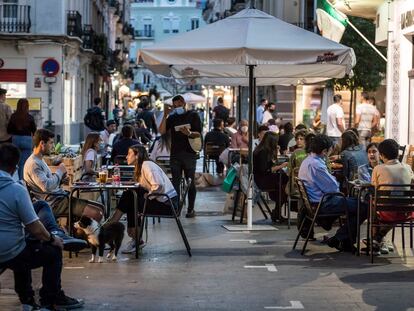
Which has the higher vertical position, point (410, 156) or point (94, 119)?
point (94, 119)

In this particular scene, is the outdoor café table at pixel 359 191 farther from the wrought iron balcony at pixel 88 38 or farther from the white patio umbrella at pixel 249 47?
the wrought iron balcony at pixel 88 38

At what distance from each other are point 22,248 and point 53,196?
3460 millimetres

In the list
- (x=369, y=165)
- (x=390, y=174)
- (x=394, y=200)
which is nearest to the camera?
(x=394, y=200)

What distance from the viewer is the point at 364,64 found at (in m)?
28.4

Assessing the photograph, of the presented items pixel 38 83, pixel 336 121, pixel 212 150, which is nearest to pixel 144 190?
pixel 336 121

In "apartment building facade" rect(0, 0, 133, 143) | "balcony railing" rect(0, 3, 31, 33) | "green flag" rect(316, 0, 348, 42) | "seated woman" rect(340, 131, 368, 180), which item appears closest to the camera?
"seated woman" rect(340, 131, 368, 180)

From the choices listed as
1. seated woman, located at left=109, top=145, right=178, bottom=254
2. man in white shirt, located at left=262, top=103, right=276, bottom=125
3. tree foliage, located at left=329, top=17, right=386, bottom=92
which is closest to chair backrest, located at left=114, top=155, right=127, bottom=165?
seated woman, located at left=109, top=145, right=178, bottom=254

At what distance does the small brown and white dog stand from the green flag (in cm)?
1037

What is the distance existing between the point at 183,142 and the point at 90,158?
171 cm

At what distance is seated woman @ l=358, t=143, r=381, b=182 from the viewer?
11.8 meters

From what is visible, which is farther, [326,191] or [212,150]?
[212,150]

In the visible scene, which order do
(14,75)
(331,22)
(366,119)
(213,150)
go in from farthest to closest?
(14,75) → (213,150) → (366,119) → (331,22)

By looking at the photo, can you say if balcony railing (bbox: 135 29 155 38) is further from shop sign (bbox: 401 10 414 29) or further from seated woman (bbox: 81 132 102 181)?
seated woman (bbox: 81 132 102 181)

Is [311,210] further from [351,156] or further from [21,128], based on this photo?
[21,128]
